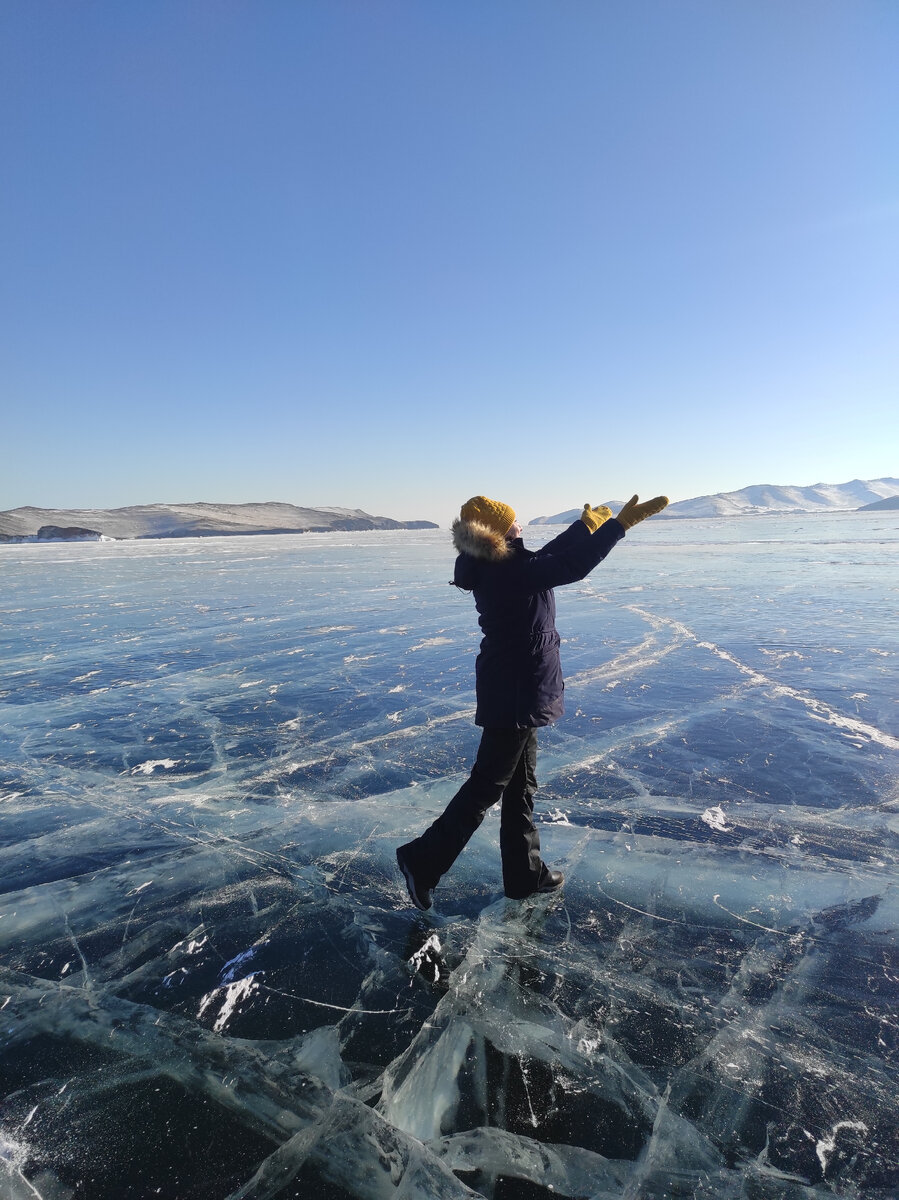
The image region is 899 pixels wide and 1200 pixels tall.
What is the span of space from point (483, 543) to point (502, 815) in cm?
116

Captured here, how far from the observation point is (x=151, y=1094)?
1.70 metres

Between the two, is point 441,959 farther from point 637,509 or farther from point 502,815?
point 637,509

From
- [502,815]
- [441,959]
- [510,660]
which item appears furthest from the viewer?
[502,815]

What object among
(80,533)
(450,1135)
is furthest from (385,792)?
(80,533)

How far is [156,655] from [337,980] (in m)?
6.50

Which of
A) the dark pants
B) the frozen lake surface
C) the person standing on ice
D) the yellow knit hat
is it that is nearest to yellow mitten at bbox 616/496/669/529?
the person standing on ice

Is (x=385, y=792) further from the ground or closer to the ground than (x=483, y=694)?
closer to the ground

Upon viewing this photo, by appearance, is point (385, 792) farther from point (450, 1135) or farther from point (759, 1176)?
point (759, 1176)

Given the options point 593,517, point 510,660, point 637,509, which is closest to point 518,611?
point 510,660

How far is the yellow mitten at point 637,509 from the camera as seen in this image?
7.97 ft

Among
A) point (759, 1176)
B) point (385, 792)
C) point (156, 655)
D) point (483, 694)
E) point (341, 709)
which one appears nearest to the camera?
point (759, 1176)

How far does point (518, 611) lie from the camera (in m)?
2.32

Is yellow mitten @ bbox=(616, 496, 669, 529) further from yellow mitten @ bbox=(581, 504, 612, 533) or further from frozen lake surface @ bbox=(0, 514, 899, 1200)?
frozen lake surface @ bbox=(0, 514, 899, 1200)

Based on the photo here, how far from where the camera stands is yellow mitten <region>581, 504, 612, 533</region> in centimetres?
232
